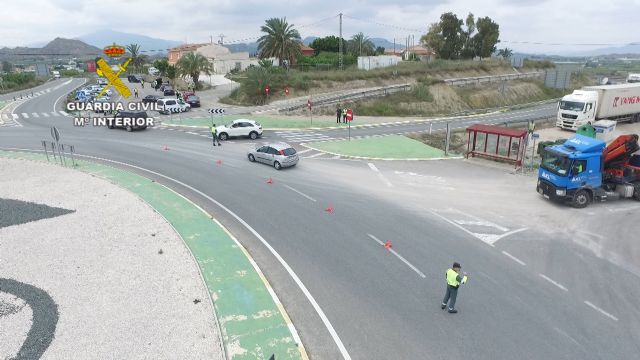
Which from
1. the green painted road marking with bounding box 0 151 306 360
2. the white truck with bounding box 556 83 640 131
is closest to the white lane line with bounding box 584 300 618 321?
the green painted road marking with bounding box 0 151 306 360

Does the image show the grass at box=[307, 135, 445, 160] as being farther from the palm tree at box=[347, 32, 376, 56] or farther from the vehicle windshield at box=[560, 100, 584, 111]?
the palm tree at box=[347, 32, 376, 56]

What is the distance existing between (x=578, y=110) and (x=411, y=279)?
115 ft

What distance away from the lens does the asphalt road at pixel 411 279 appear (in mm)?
10406

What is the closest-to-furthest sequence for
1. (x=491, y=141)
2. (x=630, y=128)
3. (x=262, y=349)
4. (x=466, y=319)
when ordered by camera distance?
(x=262, y=349) → (x=466, y=319) → (x=491, y=141) → (x=630, y=128)

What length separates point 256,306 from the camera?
11.7m

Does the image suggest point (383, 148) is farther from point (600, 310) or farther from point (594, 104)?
point (594, 104)

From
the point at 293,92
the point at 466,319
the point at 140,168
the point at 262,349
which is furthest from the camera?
the point at 293,92

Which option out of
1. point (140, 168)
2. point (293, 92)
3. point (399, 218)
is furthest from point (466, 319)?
point (293, 92)

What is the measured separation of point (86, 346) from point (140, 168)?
18582 mm

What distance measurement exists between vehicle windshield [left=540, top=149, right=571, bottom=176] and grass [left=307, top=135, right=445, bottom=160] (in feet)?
33.2

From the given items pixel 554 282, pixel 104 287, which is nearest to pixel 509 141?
pixel 554 282

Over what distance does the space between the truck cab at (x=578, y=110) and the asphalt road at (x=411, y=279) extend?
1023 inches

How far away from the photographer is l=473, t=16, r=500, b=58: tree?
87.9 m

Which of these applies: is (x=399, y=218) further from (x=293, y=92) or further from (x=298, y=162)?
(x=293, y=92)
